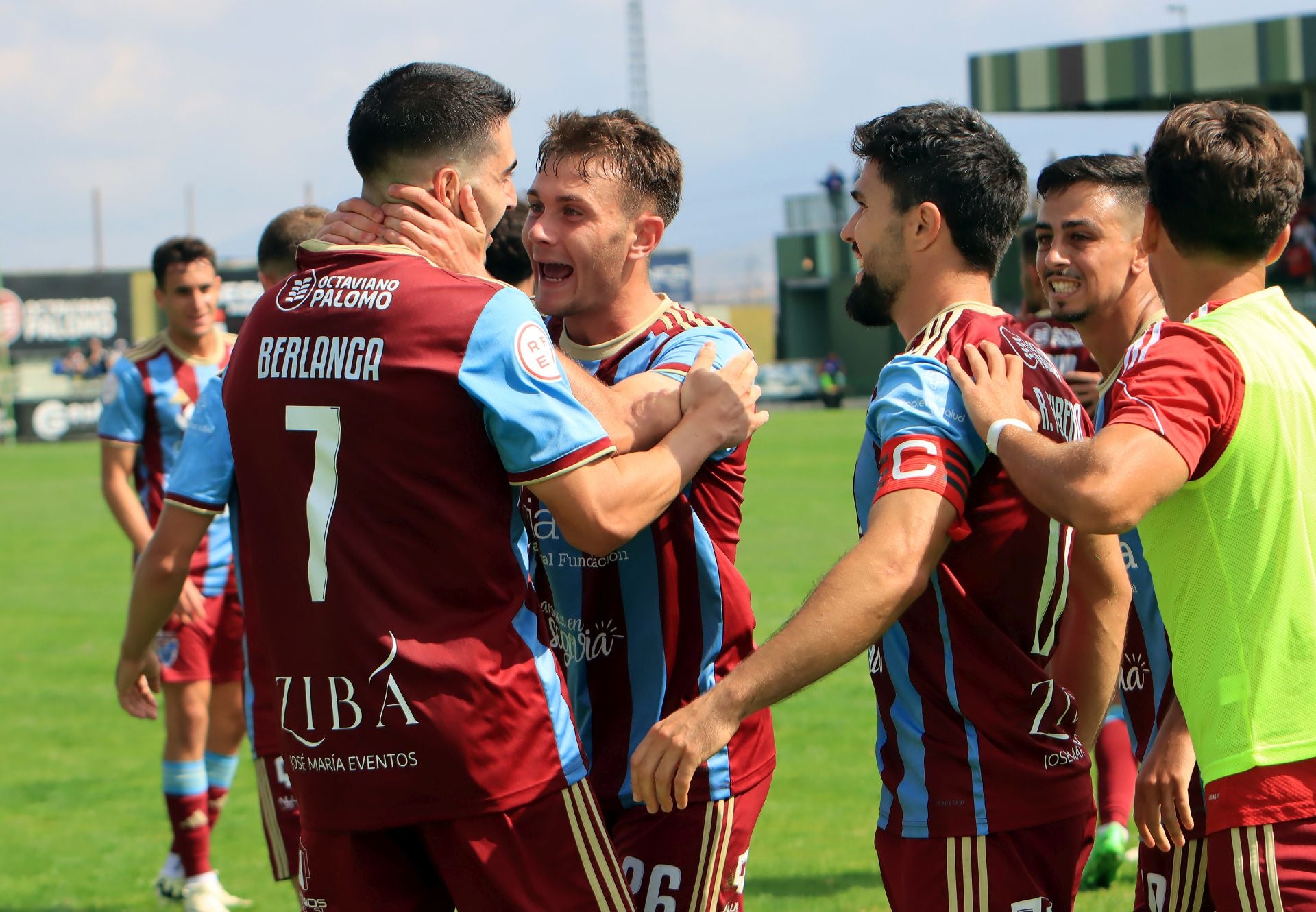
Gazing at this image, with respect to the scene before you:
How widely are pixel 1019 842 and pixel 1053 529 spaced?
721 millimetres

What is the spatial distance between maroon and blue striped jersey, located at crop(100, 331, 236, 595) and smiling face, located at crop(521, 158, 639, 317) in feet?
12.7

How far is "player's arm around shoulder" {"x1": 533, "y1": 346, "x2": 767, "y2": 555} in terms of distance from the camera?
291 cm

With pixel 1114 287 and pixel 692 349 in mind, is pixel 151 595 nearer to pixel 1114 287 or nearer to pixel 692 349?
pixel 692 349

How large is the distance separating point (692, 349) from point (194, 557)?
3652 millimetres

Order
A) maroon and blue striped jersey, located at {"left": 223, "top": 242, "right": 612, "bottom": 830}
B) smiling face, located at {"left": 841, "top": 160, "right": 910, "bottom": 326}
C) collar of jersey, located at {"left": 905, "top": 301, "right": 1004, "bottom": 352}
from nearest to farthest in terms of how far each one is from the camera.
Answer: maroon and blue striped jersey, located at {"left": 223, "top": 242, "right": 612, "bottom": 830} < collar of jersey, located at {"left": 905, "top": 301, "right": 1004, "bottom": 352} < smiling face, located at {"left": 841, "top": 160, "right": 910, "bottom": 326}

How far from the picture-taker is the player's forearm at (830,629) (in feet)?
9.01

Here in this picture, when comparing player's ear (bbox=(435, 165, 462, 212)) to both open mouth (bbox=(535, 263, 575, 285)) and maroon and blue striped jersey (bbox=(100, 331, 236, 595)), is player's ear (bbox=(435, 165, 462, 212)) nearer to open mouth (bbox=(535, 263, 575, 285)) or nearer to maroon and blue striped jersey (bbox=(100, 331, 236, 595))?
open mouth (bbox=(535, 263, 575, 285))

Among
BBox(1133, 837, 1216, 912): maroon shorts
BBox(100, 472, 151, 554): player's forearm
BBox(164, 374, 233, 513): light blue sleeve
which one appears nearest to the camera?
BBox(1133, 837, 1216, 912): maroon shorts

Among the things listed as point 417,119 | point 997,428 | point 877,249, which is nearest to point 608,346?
point 877,249

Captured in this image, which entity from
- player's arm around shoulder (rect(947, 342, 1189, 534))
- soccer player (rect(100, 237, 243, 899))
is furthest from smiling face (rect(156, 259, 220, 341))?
player's arm around shoulder (rect(947, 342, 1189, 534))

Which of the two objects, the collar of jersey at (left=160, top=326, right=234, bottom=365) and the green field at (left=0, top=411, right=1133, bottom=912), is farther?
the collar of jersey at (left=160, top=326, right=234, bottom=365)

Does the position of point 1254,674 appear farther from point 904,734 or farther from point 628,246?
point 628,246

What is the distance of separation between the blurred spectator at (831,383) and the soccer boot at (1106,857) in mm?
43179

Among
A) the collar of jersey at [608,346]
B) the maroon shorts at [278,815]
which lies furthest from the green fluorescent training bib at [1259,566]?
the maroon shorts at [278,815]
